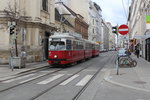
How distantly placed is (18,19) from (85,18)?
183 feet

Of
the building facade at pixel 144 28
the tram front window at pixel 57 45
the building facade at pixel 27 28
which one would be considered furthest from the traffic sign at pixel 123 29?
the building facade at pixel 27 28

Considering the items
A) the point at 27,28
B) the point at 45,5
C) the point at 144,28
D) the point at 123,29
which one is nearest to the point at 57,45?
the point at 27,28

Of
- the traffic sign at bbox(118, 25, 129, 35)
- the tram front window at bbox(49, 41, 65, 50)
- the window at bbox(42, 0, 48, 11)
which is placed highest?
the window at bbox(42, 0, 48, 11)

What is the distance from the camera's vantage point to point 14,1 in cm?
2647

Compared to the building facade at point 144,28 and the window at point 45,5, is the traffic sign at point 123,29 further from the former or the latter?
the window at point 45,5

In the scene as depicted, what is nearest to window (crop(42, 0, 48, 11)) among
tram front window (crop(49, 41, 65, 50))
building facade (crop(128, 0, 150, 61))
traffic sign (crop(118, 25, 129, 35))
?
tram front window (crop(49, 41, 65, 50))

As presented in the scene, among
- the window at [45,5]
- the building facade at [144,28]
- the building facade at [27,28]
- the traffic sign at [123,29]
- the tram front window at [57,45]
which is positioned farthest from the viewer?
the window at [45,5]

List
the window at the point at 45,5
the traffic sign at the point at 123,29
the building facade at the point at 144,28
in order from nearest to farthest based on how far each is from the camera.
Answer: the traffic sign at the point at 123,29, the building facade at the point at 144,28, the window at the point at 45,5

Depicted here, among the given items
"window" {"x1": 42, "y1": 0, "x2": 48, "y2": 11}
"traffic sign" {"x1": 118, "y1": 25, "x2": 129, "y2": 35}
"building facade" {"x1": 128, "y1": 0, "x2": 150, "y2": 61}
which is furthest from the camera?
"window" {"x1": 42, "y1": 0, "x2": 48, "y2": 11}

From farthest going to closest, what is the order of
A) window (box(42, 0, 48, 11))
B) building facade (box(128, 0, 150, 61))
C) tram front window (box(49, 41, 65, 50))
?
window (box(42, 0, 48, 11))
building facade (box(128, 0, 150, 61))
tram front window (box(49, 41, 65, 50))

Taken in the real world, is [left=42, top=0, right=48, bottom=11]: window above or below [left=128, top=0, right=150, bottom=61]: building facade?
above

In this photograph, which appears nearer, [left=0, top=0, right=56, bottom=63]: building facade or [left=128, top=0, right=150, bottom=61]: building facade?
[left=0, top=0, right=56, bottom=63]: building facade

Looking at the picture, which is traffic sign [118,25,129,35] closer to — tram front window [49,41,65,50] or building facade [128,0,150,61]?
building facade [128,0,150,61]

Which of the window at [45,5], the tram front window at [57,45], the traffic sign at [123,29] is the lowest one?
the tram front window at [57,45]
